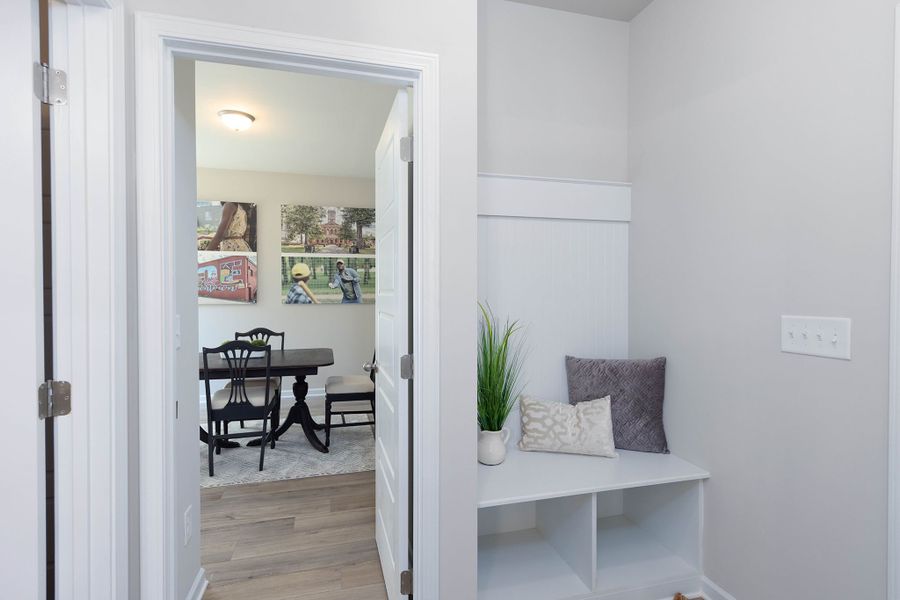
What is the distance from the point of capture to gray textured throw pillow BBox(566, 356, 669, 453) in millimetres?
2064

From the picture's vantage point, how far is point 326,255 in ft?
17.1

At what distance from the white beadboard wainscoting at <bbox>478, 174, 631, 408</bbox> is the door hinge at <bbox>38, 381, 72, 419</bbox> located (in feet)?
5.06

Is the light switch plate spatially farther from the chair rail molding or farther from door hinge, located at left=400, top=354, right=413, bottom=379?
door hinge, located at left=400, top=354, right=413, bottom=379

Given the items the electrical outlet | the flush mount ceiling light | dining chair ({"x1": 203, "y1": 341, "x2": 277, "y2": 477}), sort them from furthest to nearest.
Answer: the flush mount ceiling light, dining chair ({"x1": 203, "y1": 341, "x2": 277, "y2": 477}), the electrical outlet

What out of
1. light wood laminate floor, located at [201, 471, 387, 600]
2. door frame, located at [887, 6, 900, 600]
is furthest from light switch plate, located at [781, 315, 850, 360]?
light wood laminate floor, located at [201, 471, 387, 600]

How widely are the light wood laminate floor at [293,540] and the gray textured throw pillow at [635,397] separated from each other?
132 cm

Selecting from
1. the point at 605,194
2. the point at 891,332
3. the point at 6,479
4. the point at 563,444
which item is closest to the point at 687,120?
the point at 605,194

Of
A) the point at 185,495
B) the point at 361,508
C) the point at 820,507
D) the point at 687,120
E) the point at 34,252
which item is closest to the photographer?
the point at 34,252

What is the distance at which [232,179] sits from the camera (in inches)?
194

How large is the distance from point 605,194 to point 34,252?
2.20 meters

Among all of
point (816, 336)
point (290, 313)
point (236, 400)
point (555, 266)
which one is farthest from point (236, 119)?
point (816, 336)

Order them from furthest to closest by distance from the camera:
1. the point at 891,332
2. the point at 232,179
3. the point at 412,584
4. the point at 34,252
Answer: the point at 232,179 → the point at 412,584 → the point at 891,332 → the point at 34,252

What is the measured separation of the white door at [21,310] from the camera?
1.02 meters

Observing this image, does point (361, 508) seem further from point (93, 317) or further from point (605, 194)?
point (605, 194)
